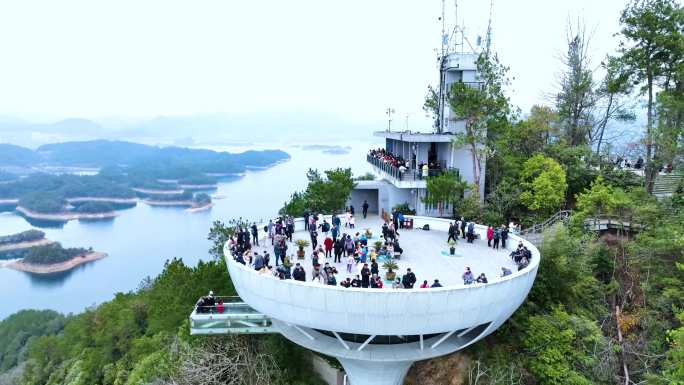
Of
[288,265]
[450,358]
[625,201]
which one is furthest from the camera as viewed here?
[625,201]

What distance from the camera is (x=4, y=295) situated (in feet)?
379

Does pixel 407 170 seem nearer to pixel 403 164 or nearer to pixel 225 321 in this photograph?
pixel 403 164

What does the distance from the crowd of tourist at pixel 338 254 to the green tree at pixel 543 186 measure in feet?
24.8

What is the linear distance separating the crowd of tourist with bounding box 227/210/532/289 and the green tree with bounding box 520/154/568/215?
7563 millimetres

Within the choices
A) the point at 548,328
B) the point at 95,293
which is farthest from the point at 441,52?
the point at 95,293

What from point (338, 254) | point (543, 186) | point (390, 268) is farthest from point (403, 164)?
point (390, 268)

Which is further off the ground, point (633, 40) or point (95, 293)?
point (633, 40)

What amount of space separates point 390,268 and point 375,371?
503 centimetres

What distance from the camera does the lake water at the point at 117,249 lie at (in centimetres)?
11281

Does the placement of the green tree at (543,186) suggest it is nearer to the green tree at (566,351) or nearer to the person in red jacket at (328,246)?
the green tree at (566,351)

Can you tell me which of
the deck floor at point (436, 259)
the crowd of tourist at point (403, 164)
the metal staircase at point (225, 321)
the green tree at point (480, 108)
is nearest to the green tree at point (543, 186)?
the green tree at point (480, 108)

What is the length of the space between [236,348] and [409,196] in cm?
1785

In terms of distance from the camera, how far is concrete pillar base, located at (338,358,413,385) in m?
19.0

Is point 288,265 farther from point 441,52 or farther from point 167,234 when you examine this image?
point 167,234
